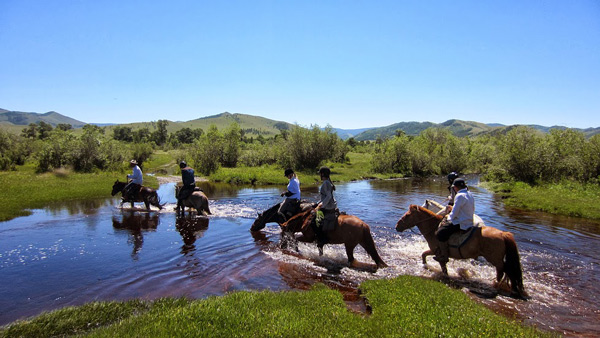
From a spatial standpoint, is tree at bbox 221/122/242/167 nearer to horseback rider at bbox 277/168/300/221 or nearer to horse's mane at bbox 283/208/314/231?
horseback rider at bbox 277/168/300/221

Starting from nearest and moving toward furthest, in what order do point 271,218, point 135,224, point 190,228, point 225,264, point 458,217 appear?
point 458,217, point 225,264, point 271,218, point 190,228, point 135,224

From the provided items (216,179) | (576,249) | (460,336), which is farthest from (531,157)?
(216,179)

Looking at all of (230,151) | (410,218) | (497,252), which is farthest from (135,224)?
(230,151)

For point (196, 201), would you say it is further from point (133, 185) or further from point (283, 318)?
point (283, 318)

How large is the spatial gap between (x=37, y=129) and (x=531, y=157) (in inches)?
4940

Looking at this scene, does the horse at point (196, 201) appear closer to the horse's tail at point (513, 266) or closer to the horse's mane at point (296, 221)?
the horse's mane at point (296, 221)

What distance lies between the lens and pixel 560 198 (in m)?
22.8

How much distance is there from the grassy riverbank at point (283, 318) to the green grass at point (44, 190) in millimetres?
15214

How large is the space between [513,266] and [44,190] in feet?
101

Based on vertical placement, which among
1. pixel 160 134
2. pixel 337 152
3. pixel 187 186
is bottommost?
pixel 187 186

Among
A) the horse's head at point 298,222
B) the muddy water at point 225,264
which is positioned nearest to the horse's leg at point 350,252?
the muddy water at point 225,264

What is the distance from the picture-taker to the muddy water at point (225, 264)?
8062 millimetres

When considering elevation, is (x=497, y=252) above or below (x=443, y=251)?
above

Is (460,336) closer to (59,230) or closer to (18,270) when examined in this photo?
(18,270)
